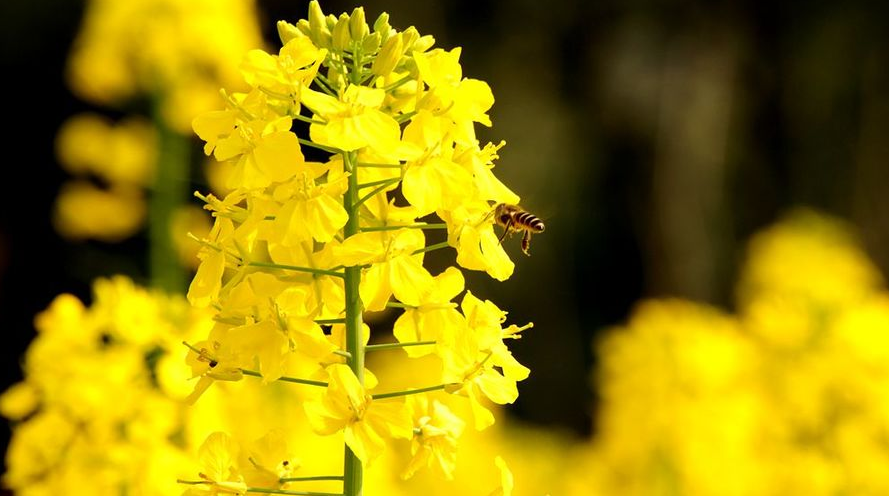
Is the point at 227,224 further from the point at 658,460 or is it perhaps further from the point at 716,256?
the point at 716,256

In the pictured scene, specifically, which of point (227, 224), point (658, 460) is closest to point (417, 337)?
point (227, 224)

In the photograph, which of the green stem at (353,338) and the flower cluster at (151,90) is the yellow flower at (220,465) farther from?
the flower cluster at (151,90)

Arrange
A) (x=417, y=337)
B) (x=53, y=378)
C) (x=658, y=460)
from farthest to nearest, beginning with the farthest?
(x=658, y=460) → (x=53, y=378) → (x=417, y=337)

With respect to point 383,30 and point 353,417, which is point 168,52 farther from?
point 353,417

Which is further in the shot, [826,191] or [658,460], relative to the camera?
[826,191]

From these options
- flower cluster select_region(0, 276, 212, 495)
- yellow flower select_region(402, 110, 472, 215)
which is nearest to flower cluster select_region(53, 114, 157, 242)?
flower cluster select_region(0, 276, 212, 495)

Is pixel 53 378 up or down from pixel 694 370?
up

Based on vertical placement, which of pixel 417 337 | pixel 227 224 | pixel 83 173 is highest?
pixel 227 224

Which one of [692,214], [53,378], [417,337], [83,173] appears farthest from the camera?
[692,214]
